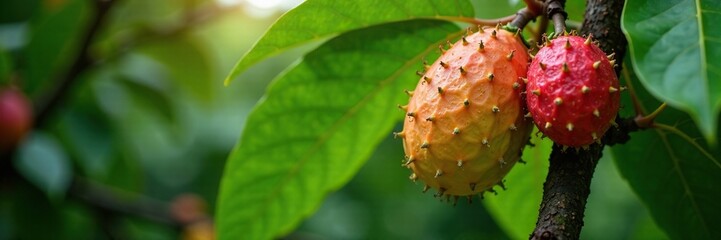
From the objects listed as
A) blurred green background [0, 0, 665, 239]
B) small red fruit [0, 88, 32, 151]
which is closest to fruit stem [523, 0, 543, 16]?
blurred green background [0, 0, 665, 239]

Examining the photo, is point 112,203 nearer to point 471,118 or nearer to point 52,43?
point 52,43

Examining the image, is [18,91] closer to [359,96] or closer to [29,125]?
[29,125]

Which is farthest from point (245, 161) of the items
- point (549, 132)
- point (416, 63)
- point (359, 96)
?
point (549, 132)

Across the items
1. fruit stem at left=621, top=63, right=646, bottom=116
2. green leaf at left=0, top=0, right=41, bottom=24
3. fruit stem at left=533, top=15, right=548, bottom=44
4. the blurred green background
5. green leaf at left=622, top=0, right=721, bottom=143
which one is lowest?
the blurred green background

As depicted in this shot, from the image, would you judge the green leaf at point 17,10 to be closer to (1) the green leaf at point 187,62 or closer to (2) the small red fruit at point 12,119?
(2) the small red fruit at point 12,119

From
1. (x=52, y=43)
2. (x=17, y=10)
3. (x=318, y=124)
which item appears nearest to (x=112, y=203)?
(x=52, y=43)

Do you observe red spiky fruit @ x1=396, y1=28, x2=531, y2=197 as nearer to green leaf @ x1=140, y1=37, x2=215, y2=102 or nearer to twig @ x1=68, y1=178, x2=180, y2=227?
twig @ x1=68, y1=178, x2=180, y2=227

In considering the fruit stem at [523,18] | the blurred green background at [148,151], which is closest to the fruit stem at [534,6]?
the fruit stem at [523,18]
